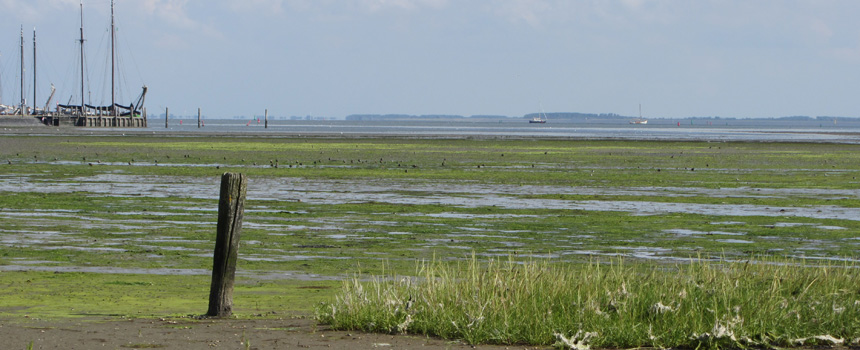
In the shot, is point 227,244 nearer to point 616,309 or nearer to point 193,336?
point 193,336

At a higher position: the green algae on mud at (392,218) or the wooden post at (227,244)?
the wooden post at (227,244)

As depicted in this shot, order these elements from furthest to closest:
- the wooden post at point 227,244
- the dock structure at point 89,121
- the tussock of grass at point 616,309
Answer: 1. the dock structure at point 89,121
2. the wooden post at point 227,244
3. the tussock of grass at point 616,309

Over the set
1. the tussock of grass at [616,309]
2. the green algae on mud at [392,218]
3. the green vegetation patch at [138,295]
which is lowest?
the green vegetation patch at [138,295]

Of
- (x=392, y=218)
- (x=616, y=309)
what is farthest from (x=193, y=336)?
(x=392, y=218)

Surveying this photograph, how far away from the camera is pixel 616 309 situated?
38.1 ft

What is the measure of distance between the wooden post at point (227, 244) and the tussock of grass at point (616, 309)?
1.12 m

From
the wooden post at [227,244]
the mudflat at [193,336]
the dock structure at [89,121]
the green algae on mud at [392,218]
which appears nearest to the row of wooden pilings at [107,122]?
the dock structure at [89,121]

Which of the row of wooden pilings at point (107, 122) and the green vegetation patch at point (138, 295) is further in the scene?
the row of wooden pilings at point (107, 122)

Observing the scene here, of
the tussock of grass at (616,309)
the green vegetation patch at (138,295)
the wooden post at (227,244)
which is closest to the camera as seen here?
the tussock of grass at (616,309)

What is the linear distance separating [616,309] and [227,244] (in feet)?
14.4

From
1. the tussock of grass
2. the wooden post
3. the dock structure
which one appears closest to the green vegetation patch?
the wooden post

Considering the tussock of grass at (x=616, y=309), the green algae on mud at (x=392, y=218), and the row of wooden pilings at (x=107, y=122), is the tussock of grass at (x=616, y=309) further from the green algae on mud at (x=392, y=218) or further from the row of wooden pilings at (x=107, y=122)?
the row of wooden pilings at (x=107, y=122)

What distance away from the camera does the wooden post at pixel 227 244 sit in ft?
41.5

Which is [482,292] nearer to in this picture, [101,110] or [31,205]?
[31,205]
